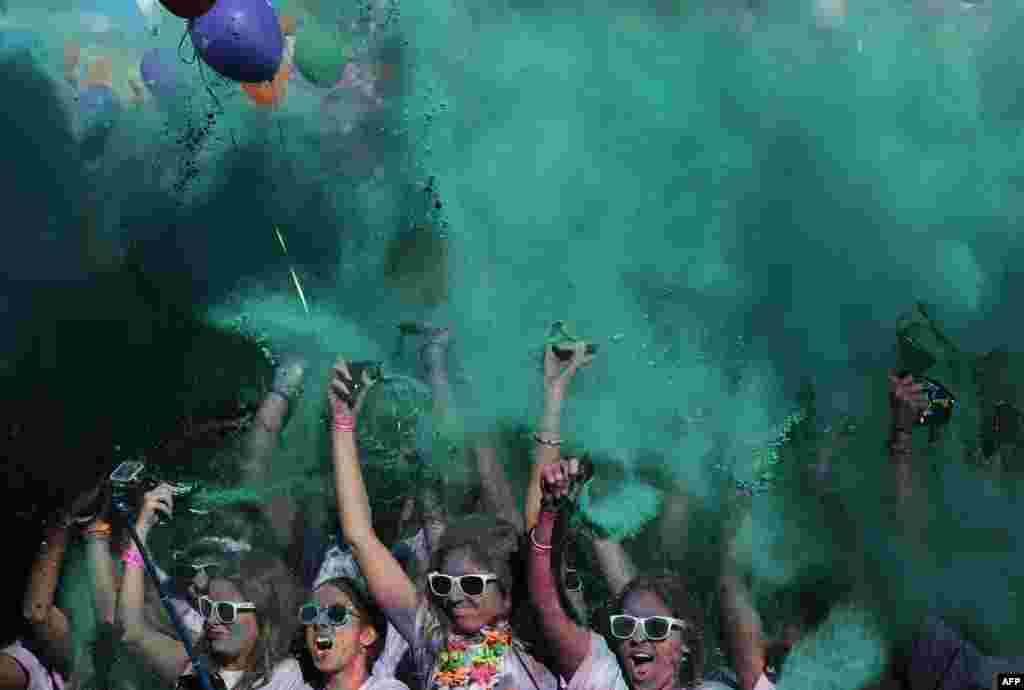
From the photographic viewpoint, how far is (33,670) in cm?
541

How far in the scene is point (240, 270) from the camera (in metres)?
5.40

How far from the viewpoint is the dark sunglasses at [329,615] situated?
457 centimetres

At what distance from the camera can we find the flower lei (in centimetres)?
436

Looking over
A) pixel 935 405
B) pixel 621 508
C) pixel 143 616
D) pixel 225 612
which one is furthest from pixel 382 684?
pixel 935 405

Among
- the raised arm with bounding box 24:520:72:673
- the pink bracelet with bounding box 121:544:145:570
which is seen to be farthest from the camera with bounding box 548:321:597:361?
the raised arm with bounding box 24:520:72:673

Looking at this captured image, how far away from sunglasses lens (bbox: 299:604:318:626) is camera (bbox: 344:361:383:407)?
78 cm

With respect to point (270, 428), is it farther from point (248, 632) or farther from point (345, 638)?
point (345, 638)

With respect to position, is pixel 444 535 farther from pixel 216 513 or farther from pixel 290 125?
pixel 290 125

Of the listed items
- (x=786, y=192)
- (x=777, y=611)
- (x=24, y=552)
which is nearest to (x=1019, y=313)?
(x=786, y=192)

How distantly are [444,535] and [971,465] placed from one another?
75.2 inches

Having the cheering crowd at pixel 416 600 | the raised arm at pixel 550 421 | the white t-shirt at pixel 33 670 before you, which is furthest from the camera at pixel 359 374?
the white t-shirt at pixel 33 670

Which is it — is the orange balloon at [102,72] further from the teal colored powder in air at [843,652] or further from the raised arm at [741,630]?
the teal colored powder in air at [843,652]

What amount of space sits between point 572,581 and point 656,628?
40cm

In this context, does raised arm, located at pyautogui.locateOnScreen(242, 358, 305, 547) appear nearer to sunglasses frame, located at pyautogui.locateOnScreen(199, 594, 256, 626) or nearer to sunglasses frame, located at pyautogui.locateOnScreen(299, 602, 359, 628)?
sunglasses frame, located at pyautogui.locateOnScreen(199, 594, 256, 626)
